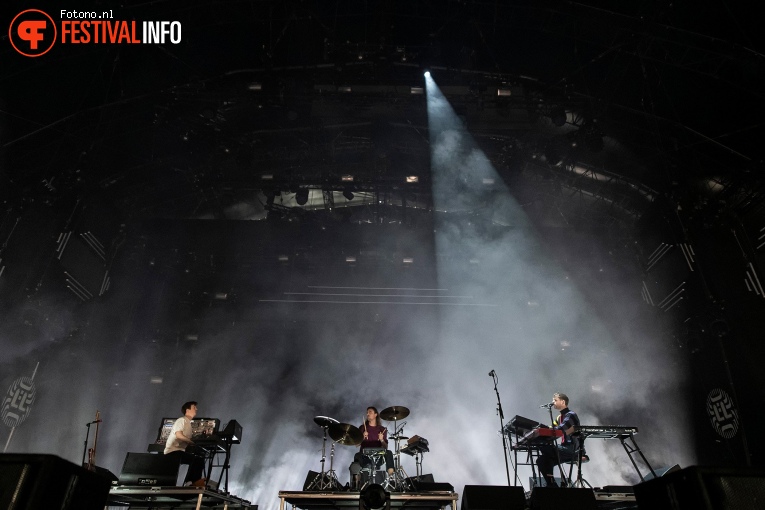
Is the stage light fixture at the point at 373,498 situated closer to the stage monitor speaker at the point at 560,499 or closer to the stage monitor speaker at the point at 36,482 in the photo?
the stage monitor speaker at the point at 560,499

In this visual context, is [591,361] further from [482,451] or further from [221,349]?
[221,349]

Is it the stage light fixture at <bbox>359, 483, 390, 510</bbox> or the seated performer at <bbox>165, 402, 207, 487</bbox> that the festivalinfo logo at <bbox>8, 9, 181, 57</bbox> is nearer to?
the seated performer at <bbox>165, 402, 207, 487</bbox>

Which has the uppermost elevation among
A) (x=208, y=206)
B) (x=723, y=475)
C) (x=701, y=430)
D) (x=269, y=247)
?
(x=208, y=206)

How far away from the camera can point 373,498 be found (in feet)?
13.6

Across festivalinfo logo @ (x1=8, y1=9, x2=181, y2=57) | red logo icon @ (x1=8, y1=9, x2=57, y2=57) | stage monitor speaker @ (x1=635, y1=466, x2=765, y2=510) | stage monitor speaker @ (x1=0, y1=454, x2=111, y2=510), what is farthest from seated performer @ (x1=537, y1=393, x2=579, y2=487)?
red logo icon @ (x1=8, y1=9, x2=57, y2=57)

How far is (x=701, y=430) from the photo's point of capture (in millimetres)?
7918

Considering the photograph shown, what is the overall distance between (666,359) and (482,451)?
3992 mm

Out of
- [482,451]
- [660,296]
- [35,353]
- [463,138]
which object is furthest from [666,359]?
[35,353]

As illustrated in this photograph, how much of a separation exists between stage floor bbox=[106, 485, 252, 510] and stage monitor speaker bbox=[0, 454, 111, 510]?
8.86 feet

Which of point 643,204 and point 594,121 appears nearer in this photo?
point 594,121

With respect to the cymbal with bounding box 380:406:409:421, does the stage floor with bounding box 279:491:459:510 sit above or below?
below

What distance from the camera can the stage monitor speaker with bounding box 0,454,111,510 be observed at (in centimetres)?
182

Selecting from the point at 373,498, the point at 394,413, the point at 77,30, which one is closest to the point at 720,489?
the point at 373,498

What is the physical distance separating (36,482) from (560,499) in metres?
3.58
